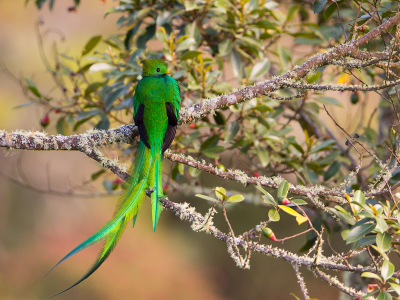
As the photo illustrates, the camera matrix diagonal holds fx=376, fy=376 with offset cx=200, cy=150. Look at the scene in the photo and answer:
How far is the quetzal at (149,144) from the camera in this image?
1428 millimetres

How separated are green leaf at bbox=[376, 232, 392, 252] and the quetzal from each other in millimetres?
766

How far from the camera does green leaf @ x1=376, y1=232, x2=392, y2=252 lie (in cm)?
104

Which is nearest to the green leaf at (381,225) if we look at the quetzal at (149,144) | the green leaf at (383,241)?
the green leaf at (383,241)

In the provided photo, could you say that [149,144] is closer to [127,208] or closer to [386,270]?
[127,208]

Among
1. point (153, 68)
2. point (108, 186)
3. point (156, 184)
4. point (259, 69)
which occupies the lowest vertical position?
point (108, 186)

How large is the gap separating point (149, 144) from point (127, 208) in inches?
14.6

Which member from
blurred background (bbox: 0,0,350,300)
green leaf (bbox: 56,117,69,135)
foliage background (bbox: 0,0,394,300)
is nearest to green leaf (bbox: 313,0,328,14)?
green leaf (bbox: 56,117,69,135)

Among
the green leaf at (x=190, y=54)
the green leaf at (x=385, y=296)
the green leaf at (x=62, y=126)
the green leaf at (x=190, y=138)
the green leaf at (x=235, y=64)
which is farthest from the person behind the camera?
the green leaf at (x=62, y=126)

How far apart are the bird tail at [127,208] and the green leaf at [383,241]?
2.63 ft

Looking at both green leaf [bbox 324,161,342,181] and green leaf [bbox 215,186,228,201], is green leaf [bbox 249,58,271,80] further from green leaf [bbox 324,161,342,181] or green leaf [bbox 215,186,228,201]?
green leaf [bbox 215,186,228,201]

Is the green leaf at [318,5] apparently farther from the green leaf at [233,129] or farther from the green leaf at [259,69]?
the green leaf at [233,129]

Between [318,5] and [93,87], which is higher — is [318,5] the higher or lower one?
the higher one

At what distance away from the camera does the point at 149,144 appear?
176 centimetres

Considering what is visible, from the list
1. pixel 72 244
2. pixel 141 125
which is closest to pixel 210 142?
pixel 141 125
